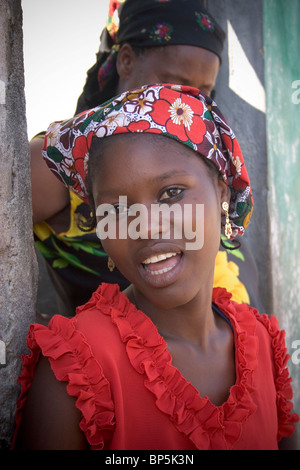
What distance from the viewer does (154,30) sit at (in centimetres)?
257

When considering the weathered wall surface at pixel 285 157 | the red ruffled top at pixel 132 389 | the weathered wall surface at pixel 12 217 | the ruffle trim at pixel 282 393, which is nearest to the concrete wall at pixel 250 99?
the weathered wall surface at pixel 285 157

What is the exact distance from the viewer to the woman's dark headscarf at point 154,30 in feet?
8.35

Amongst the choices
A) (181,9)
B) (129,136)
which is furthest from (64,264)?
(181,9)

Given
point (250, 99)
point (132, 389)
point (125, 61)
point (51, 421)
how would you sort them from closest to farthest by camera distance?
1. point (51, 421)
2. point (132, 389)
3. point (125, 61)
4. point (250, 99)

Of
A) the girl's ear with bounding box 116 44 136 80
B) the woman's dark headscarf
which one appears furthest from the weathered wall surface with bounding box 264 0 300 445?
the girl's ear with bounding box 116 44 136 80

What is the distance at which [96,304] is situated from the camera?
1.48 metres

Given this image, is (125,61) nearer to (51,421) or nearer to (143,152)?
(143,152)

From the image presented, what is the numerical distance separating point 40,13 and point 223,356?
2.38 meters

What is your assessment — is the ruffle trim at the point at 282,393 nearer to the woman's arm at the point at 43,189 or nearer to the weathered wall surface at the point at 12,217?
the weathered wall surface at the point at 12,217

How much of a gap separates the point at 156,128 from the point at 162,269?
40cm

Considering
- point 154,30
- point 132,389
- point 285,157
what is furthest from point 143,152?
point 285,157

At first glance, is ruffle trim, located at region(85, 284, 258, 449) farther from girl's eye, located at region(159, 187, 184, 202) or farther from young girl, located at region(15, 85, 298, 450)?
girl's eye, located at region(159, 187, 184, 202)

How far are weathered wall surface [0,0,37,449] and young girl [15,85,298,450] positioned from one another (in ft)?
0.18

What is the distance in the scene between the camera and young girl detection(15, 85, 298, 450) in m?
1.27
